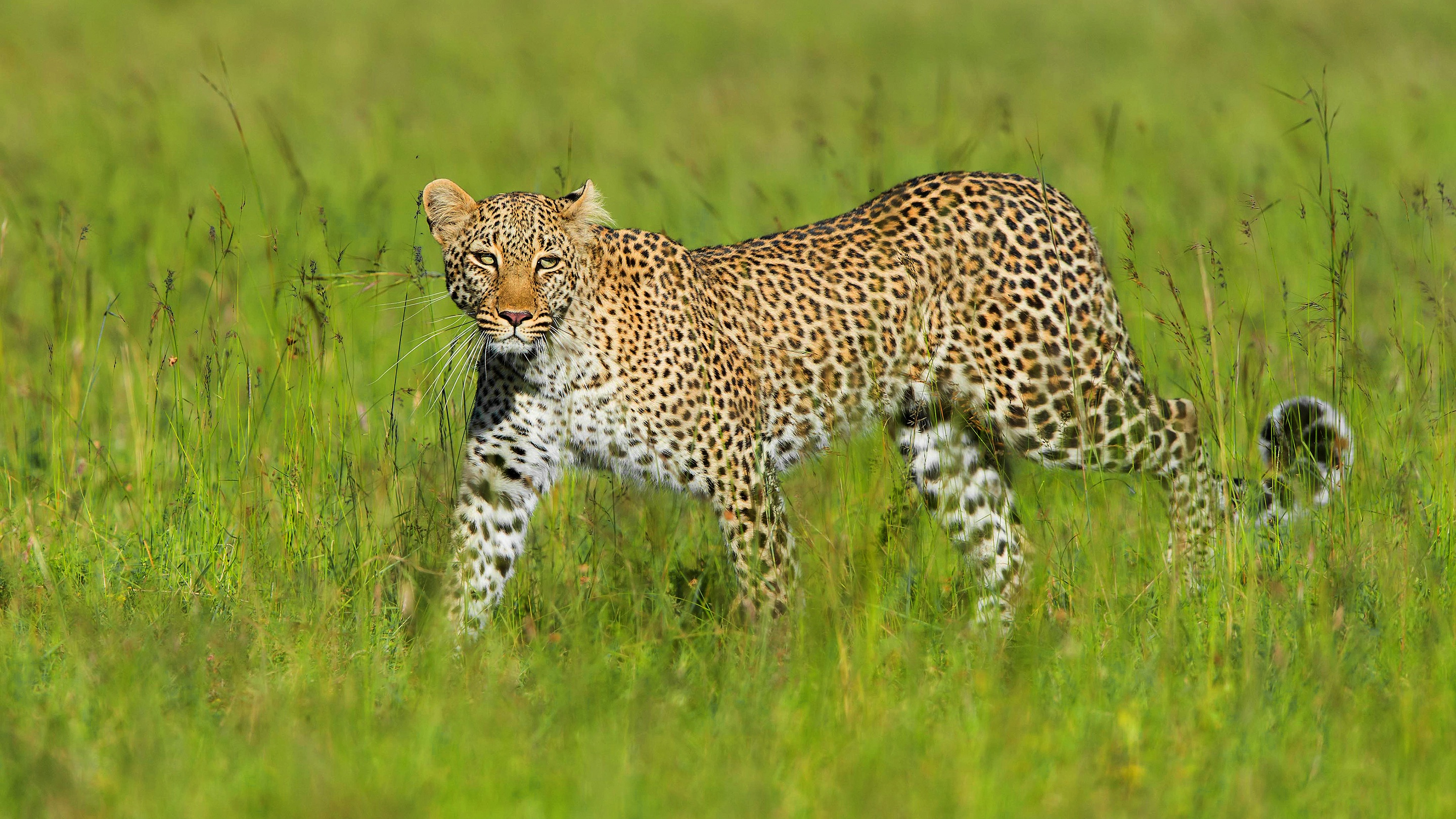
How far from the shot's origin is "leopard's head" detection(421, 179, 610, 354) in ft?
16.4

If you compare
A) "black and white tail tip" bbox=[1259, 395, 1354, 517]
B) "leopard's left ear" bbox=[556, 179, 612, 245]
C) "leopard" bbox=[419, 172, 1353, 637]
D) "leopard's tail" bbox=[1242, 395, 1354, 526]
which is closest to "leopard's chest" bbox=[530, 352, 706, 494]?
"leopard" bbox=[419, 172, 1353, 637]

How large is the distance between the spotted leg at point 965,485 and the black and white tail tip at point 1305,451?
1042mm

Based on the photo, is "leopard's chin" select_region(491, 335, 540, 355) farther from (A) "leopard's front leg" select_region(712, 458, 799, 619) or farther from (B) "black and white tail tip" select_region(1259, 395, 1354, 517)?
(B) "black and white tail tip" select_region(1259, 395, 1354, 517)

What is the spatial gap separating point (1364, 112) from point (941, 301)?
11094 millimetres

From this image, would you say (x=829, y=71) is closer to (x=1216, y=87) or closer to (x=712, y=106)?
(x=712, y=106)

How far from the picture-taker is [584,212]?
5.30 metres

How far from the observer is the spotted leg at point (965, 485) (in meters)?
5.88

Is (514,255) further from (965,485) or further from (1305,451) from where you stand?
(1305,451)

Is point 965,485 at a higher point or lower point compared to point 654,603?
higher

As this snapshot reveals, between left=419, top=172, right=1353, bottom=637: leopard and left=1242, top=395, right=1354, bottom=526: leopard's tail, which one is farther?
left=419, top=172, right=1353, bottom=637: leopard

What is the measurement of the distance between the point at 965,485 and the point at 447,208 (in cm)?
242

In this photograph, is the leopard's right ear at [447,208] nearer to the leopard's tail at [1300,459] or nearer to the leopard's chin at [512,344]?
the leopard's chin at [512,344]

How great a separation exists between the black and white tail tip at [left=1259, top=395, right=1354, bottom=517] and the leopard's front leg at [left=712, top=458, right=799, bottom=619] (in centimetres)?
168

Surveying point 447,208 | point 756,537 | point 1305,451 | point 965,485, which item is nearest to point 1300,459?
point 1305,451
